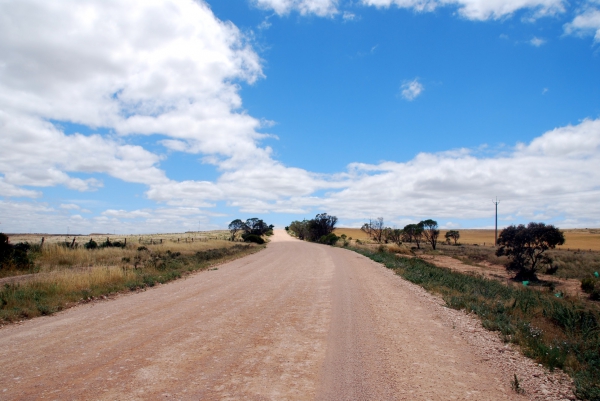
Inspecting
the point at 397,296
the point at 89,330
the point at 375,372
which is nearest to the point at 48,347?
the point at 89,330

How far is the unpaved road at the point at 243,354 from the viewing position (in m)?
4.75

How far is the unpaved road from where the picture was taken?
4.75 metres

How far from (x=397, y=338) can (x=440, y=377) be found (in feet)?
6.28

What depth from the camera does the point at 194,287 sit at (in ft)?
43.4

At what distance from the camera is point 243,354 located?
6074 millimetres

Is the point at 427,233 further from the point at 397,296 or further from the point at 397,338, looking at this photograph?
the point at 397,338

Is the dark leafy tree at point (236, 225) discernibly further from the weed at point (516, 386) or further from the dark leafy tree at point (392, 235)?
the weed at point (516, 386)

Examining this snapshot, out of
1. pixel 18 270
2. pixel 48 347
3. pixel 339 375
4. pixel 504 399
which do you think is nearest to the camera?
pixel 504 399

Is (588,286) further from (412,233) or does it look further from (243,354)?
(412,233)

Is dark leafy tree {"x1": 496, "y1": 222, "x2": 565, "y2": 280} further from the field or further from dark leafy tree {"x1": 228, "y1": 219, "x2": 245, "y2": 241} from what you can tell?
dark leafy tree {"x1": 228, "y1": 219, "x2": 245, "y2": 241}

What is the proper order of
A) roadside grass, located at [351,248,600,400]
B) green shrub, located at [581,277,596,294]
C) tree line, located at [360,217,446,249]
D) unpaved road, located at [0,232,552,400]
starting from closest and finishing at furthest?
unpaved road, located at [0,232,552,400] → roadside grass, located at [351,248,600,400] → green shrub, located at [581,277,596,294] → tree line, located at [360,217,446,249]

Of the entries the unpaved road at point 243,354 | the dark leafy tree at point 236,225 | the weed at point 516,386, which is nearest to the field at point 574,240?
the dark leafy tree at point 236,225

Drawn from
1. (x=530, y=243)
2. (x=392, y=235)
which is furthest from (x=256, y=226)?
(x=530, y=243)

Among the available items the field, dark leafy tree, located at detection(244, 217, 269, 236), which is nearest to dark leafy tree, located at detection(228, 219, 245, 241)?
dark leafy tree, located at detection(244, 217, 269, 236)
